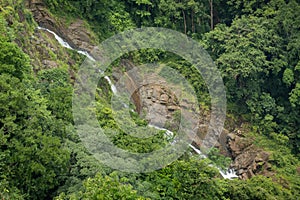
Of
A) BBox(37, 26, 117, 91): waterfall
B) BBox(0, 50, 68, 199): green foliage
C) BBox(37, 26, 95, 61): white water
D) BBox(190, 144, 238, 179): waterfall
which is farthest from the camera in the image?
BBox(37, 26, 95, 61): white water

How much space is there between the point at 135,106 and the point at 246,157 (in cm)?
828

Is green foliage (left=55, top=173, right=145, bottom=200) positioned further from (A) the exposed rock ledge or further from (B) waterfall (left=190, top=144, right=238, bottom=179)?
(A) the exposed rock ledge

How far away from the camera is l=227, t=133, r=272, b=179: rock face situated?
2828 cm

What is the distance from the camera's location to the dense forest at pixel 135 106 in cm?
1694

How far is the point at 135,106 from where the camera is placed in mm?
28094

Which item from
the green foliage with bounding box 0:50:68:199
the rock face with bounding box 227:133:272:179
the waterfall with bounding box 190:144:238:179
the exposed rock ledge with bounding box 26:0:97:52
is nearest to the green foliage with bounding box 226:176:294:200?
the rock face with bounding box 227:133:272:179

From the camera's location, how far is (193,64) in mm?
34406

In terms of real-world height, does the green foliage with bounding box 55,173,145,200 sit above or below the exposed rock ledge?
below

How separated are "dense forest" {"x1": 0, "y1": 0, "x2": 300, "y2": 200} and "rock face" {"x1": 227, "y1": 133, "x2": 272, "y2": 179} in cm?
7

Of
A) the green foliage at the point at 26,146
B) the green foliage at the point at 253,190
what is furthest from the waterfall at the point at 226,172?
the green foliage at the point at 26,146

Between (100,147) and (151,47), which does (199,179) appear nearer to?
(100,147)

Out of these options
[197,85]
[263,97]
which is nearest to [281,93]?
[263,97]

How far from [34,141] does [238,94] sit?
2016 centimetres

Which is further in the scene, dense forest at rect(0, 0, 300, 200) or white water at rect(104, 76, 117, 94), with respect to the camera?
white water at rect(104, 76, 117, 94)
